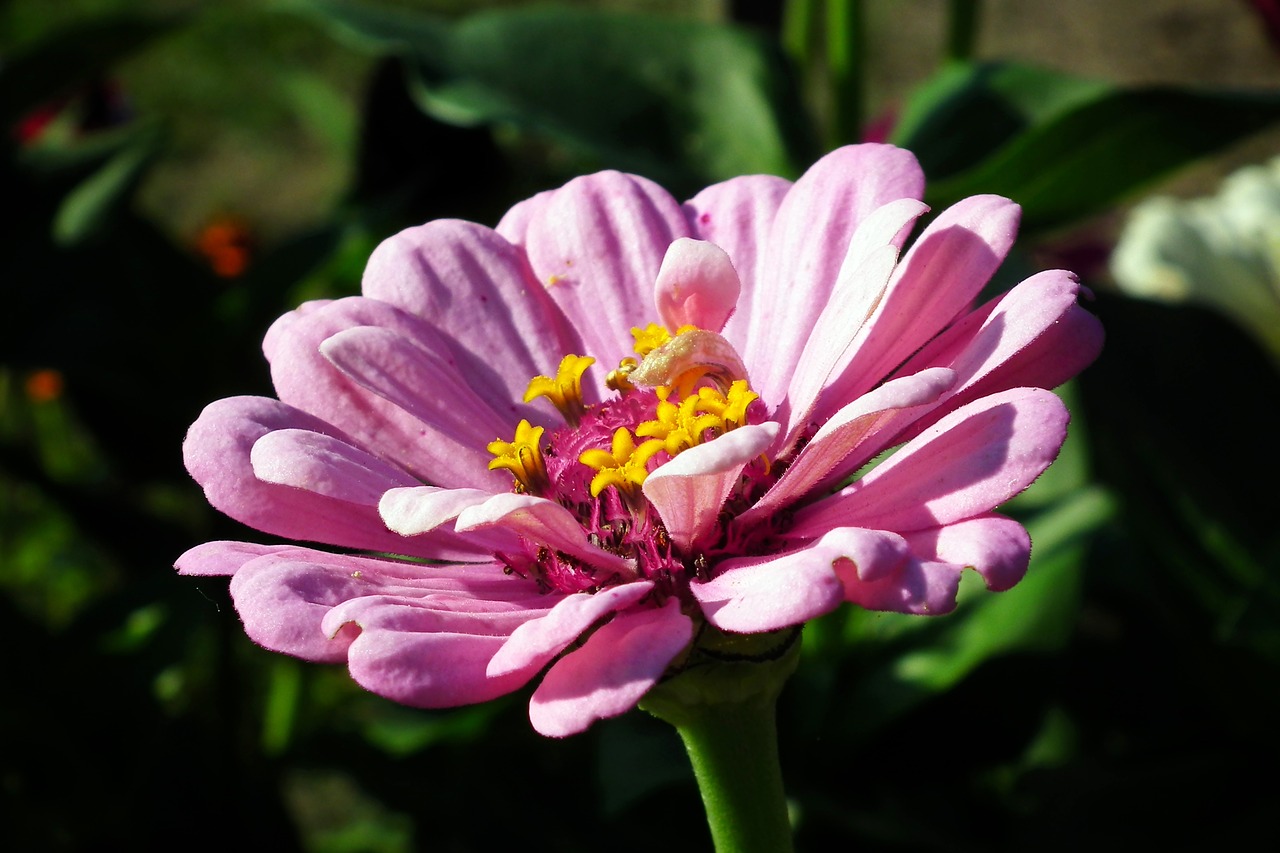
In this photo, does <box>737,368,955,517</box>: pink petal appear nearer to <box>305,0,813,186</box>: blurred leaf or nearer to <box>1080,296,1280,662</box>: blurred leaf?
<box>1080,296,1280,662</box>: blurred leaf

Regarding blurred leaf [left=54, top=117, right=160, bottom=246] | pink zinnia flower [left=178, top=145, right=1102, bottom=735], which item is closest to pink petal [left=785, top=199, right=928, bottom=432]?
pink zinnia flower [left=178, top=145, right=1102, bottom=735]

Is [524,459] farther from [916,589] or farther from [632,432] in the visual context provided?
[916,589]

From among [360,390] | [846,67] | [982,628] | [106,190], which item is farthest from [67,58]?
[982,628]

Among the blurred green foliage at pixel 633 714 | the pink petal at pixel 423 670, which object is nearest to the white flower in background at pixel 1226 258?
the blurred green foliage at pixel 633 714

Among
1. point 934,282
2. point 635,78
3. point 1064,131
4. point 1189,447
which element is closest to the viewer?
point 934,282

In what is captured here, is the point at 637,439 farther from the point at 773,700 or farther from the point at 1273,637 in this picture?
the point at 1273,637

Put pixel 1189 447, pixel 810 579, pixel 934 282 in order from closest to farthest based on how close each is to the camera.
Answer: pixel 810 579 < pixel 934 282 < pixel 1189 447

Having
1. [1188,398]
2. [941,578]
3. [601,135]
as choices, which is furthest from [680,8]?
[941,578]
